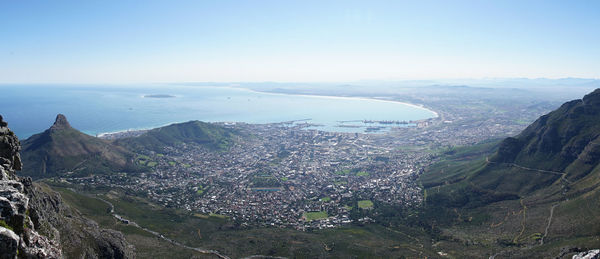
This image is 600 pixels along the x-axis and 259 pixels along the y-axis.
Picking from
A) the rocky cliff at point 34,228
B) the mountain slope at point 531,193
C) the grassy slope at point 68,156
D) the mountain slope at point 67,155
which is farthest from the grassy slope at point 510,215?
the grassy slope at point 68,156

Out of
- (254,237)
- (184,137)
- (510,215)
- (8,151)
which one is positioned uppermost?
(8,151)

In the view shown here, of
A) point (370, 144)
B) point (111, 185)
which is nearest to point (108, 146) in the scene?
point (111, 185)

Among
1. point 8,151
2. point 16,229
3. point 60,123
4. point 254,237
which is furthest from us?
point 60,123

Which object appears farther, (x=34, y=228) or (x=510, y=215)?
(x=510, y=215)

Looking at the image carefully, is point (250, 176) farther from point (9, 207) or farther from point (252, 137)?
point (9, 207)

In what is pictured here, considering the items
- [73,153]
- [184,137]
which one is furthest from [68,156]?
[184,137]

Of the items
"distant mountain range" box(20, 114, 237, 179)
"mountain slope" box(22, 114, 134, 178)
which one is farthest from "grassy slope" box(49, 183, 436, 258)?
"mountain slope" box(22, 114, 134, 178)

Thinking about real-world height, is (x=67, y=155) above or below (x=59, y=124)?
below

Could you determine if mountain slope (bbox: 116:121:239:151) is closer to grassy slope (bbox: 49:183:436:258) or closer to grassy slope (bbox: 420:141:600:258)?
grassy slope (bbox: 49:183:436:258)

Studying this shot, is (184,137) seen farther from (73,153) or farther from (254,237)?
(254,237)
